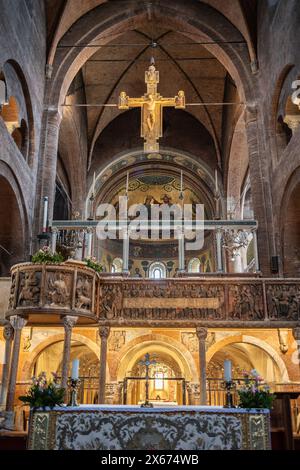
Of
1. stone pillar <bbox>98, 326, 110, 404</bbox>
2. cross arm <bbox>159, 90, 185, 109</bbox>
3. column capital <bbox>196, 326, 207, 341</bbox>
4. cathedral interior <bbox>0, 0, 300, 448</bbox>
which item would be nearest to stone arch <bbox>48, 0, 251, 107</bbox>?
cathedral interior <bbox>0, 0, 300, 448</bbox>

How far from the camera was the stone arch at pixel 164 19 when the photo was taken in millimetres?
18453

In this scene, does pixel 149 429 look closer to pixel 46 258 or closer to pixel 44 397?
pixel 44 397

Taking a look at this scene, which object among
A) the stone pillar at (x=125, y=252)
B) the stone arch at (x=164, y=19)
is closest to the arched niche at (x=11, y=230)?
the stone pillar at (x=125, y=252)

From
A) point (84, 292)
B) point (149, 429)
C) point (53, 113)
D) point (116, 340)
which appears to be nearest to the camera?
point (149, 429)

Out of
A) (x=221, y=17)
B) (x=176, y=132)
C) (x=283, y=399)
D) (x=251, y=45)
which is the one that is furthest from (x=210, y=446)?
(x=176, y=132)

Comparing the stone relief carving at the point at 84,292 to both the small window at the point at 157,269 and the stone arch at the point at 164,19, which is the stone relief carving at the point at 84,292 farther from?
the small window at the point at 157,269

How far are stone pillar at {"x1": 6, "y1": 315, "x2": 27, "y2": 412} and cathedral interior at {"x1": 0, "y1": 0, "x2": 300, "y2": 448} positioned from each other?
3 cm

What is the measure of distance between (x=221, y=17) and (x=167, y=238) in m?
14.8

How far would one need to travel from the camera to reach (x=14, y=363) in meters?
10.4

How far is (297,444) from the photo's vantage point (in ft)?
29.2

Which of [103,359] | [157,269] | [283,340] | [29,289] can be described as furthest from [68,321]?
[157,269]

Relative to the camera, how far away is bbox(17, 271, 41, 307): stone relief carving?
1052cm

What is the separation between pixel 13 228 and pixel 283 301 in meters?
8.64

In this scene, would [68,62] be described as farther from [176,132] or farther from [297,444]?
[297,444]
